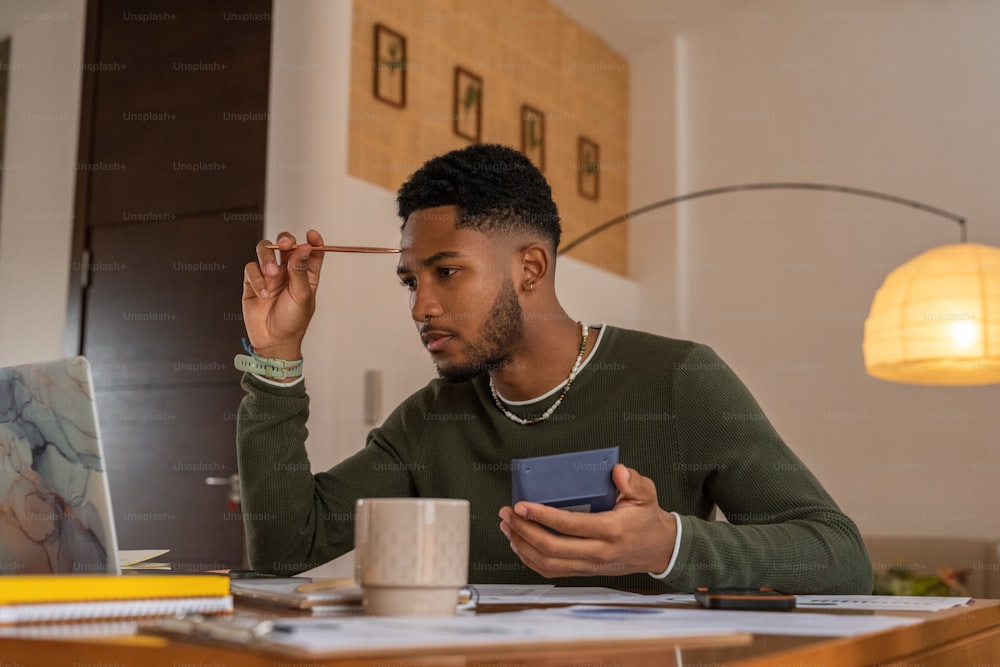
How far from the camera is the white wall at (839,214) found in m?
4.54

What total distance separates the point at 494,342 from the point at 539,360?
0.09 m

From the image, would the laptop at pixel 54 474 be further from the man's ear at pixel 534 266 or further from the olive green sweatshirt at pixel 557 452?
the man's ear at pixel 534 266

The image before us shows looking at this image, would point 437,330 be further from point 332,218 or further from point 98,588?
point 332,218

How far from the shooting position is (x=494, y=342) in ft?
5.82

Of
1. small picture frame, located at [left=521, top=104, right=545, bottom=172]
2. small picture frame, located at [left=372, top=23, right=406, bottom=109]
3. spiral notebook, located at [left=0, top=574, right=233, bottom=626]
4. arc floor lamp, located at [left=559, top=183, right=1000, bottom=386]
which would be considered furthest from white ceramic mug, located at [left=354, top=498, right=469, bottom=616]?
small picture frame, located at [left=521, top=104, right=545, bottom=172]

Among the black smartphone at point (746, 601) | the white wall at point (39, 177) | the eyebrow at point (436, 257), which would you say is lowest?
the black smartphone at point (746, 601)

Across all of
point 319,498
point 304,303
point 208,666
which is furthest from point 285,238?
point 208,666

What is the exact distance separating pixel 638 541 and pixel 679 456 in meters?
0.60

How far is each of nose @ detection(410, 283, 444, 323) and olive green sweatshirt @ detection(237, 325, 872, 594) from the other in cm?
19

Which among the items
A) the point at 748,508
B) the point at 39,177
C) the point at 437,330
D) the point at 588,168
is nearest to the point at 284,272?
the point at 437,330

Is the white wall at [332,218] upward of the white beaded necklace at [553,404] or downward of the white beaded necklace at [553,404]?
upward

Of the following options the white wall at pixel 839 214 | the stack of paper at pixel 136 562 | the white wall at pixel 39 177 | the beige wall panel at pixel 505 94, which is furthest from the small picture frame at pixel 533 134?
the stack of paper at pixel 136 562

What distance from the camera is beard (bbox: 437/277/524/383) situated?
1.77 metres

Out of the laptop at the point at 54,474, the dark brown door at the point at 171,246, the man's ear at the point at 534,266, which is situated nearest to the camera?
the laptop at the point at 54,474
